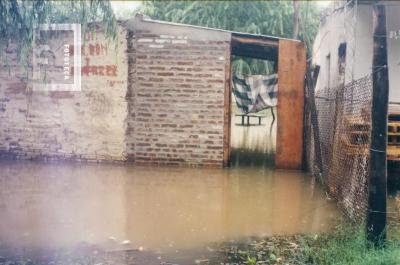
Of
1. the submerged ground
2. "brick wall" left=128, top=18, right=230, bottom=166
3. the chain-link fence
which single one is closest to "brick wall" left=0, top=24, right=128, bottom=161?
"brick wall" left=128, top=18, right=230, bottom=166

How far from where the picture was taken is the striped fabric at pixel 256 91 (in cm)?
1058

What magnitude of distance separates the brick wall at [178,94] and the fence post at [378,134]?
210 inches

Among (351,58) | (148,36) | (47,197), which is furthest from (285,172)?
(47,197)

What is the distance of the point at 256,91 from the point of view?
10641 mm

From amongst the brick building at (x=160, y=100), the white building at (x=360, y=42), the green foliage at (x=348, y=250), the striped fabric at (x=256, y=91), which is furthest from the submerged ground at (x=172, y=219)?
the white building at (x=360, y=42)

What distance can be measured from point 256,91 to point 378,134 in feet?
21.2

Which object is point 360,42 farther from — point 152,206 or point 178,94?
point 152,206

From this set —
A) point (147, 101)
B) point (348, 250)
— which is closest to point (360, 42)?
point (147, 101)

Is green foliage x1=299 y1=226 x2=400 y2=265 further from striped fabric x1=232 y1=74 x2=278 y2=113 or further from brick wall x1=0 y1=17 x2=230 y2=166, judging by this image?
striped fabric x1=232 y1=74 x2=278 y2=113

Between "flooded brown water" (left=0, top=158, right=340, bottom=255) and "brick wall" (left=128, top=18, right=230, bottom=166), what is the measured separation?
1.89 feet

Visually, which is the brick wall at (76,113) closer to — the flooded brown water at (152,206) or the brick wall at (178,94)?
the brick wall at (178,94)

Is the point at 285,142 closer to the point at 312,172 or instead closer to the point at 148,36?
Result: the point at 312,172

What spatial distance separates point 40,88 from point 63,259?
21.6ft

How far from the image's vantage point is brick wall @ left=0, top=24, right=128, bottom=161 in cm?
973
